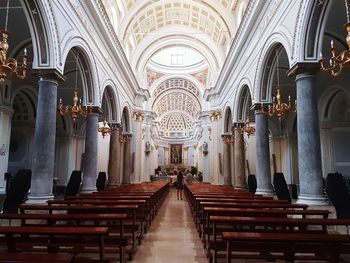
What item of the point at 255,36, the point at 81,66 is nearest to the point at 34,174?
the point at 81,66

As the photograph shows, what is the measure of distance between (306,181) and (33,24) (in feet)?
26.1

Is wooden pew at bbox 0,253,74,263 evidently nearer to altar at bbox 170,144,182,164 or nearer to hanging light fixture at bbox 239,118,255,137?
hanging light fixture at bbox 239,118,255,137

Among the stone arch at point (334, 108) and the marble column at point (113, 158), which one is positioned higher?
the stone arch at point (334, 108)

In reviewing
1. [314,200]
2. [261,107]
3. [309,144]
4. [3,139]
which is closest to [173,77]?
[261,107]

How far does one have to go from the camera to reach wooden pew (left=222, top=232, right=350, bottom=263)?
3.19m

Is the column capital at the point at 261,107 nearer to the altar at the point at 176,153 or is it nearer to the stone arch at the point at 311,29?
the stone arch at the point at 311,29

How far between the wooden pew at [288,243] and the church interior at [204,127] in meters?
0.02

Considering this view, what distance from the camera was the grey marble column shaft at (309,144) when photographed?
23.7ft

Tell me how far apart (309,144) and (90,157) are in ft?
26.6

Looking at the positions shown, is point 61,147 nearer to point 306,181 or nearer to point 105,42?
point 105,42

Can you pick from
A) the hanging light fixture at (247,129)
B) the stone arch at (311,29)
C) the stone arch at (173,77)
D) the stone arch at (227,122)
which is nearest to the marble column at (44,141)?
the stone arch at (311,29)

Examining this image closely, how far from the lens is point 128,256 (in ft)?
16.7

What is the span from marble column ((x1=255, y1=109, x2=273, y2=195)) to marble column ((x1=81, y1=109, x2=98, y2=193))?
6466mm

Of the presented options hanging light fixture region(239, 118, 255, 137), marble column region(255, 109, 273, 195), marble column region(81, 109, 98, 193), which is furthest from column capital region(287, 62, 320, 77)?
marble column region(81, 109, 98, 193)
